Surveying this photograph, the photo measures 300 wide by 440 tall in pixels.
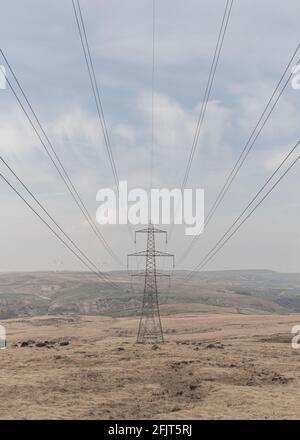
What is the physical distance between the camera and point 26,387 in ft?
113

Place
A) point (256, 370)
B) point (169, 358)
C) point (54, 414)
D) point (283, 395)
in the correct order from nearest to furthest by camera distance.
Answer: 1. point (54, 414)
2. point (283, 395)
3. point (256, 370)
4. point (169, 358)

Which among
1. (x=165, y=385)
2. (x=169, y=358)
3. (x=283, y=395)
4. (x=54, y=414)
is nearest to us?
(x=54, y=414)

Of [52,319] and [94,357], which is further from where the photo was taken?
[52,319]

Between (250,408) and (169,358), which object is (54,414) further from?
(169,358)
